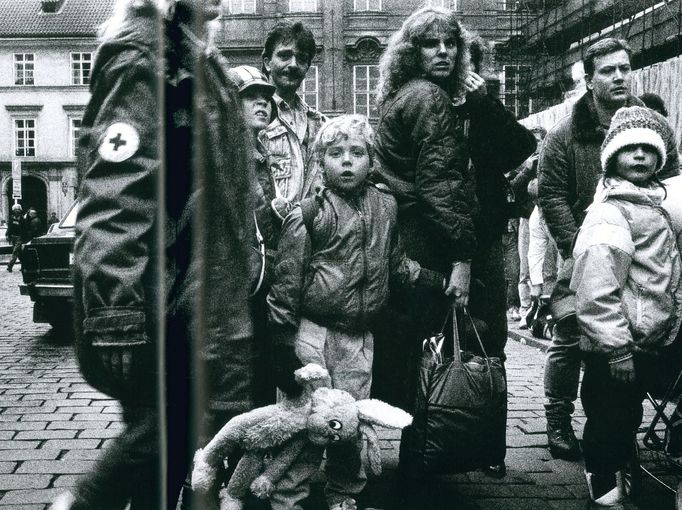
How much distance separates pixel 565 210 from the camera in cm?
470

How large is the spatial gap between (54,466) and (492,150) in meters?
2.68

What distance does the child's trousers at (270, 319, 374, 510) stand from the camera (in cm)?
318

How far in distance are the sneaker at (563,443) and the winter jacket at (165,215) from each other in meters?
2.34

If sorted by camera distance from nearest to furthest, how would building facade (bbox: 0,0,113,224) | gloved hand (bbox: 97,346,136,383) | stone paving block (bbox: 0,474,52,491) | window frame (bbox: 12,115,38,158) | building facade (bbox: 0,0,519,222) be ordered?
1. gloved hand (bbox: 97,346,136,383)
2. stone paving block (bbox: 0,474,52,491)
3. building facade (bbox: 0,0,519,222)
4. building facade (bbox: 0,0,113,224)
5. window frame (bbox: 12,115,38,158)

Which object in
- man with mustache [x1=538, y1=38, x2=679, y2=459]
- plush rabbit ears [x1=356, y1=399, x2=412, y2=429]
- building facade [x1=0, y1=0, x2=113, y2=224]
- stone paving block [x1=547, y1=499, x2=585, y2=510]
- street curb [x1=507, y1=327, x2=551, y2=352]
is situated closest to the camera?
plush rabbit ears [x1=356, y1=399, x2=412, y2=429]

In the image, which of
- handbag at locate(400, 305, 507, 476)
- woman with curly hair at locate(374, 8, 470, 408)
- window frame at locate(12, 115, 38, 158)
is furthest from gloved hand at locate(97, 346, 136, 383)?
window frame at locate(12, 115, 38, 158)

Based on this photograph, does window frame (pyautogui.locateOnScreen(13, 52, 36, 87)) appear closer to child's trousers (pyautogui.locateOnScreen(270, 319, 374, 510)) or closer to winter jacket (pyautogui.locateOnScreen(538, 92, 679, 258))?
winter jacket (pyautogui.locateOnScreen(538, 92, 679, 258))

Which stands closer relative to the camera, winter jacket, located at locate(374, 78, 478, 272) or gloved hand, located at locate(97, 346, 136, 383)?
gloved hand, located at locate(97, 346, 136, 383)

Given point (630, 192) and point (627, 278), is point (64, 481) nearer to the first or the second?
point (627, 278)

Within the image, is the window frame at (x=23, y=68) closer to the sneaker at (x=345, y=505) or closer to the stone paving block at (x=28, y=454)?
the stone paving block at (x=28, y=454)

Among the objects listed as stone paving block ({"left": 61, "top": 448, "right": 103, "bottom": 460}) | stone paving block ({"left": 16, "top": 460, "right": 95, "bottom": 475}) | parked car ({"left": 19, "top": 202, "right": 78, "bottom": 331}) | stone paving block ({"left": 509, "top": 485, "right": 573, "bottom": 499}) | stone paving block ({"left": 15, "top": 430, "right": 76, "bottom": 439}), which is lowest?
stone paving block ({"left": 15, "top": 430, "right": 76, "bottom": 439})

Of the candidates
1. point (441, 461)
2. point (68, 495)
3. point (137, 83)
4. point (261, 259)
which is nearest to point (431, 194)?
point (261, 259)

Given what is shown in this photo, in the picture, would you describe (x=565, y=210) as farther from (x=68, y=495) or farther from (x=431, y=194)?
(x=68, y=495)

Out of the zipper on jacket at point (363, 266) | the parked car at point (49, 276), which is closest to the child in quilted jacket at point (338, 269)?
the zipper on jacket at point (363, 266)
